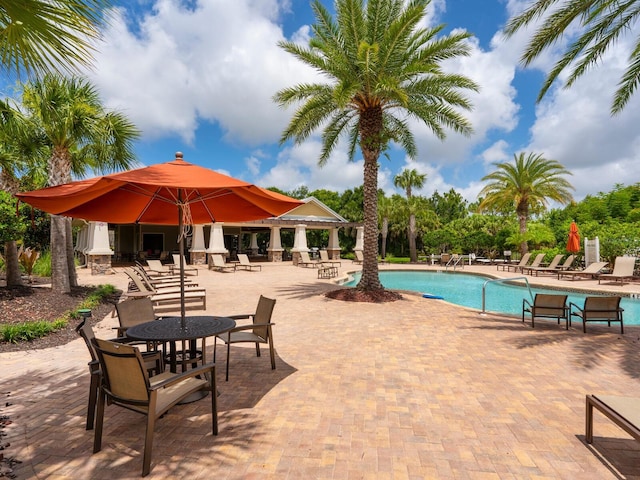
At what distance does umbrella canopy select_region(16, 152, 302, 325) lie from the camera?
3.64 metres

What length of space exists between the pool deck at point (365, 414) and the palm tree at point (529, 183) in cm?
2204

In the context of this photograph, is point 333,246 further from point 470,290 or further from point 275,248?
point 470,290

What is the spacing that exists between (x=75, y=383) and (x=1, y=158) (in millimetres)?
9913

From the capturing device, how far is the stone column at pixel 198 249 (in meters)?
24.6

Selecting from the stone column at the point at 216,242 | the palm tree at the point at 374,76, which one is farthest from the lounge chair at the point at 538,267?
the stone column at the point at 216,242

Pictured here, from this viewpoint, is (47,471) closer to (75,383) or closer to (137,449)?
(137,449)

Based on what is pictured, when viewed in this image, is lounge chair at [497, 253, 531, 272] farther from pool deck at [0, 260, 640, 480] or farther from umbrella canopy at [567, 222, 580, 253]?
pool deck at [0, 260, 640, 480]

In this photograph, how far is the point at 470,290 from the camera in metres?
16.7

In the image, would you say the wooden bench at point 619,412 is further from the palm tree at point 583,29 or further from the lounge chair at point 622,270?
the lounge chair at point 622,270

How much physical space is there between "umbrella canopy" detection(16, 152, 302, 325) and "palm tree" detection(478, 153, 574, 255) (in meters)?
26.1

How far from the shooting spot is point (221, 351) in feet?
20.4

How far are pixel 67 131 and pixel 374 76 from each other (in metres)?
9.34

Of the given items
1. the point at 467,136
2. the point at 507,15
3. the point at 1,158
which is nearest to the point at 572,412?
the point at 507,15

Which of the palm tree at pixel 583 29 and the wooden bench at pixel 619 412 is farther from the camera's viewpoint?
the palm tree at pixel 583 29
